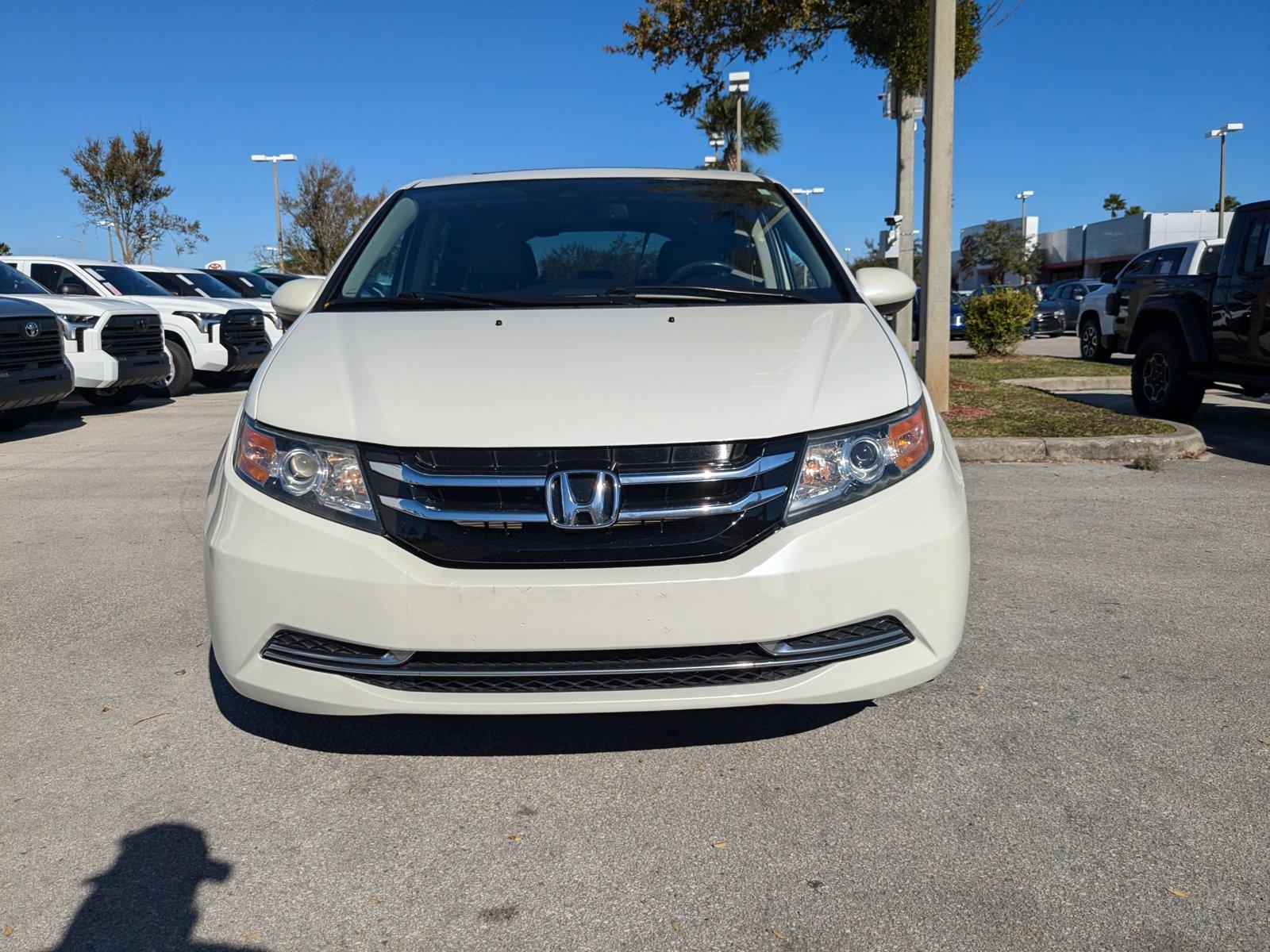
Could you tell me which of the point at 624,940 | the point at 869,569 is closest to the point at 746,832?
the point at 624,940

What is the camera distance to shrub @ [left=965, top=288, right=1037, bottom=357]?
53.0 feet

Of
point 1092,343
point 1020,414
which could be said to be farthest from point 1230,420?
point 1092,343

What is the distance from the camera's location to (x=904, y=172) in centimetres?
1590

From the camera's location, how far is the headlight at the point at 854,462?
2.54 meters

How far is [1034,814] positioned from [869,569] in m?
0.72

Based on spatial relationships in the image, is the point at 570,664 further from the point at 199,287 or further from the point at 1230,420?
the point at 199,287

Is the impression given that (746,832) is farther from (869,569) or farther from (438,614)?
(438,614)

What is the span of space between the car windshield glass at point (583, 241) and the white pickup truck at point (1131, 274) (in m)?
7.59

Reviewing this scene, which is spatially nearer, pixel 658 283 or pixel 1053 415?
pixel 658 283

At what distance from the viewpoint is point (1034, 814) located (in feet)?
8.46

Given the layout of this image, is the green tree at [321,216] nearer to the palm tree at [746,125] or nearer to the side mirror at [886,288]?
the palm tree at [746,125]

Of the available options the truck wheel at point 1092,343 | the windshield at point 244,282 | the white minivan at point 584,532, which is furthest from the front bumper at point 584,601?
the windshield at point 244,282

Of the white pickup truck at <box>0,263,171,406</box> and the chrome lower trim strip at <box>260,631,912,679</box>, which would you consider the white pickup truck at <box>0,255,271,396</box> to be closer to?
the white pickup truck at <box>0,263,171,406</box>

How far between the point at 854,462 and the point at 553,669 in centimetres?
87
